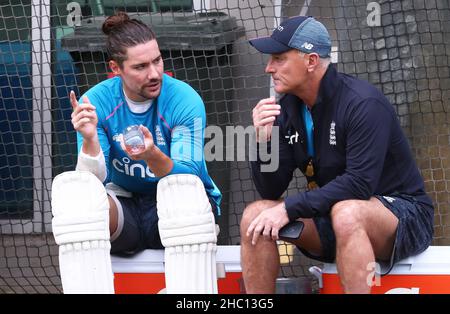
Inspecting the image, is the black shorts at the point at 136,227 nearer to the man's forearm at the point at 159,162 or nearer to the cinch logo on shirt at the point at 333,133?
the man's forearm at the point at 159,162

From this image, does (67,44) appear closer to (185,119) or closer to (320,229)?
(185,119)

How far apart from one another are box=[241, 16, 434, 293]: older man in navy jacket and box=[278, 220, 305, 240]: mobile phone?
33 mm

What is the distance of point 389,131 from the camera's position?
3516mm

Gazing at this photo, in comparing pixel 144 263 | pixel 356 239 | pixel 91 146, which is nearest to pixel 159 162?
pixel 91 146

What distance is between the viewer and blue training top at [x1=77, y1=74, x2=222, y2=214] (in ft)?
12.3

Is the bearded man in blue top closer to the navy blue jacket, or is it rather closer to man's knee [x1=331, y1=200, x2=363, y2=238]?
the navy blue jacket

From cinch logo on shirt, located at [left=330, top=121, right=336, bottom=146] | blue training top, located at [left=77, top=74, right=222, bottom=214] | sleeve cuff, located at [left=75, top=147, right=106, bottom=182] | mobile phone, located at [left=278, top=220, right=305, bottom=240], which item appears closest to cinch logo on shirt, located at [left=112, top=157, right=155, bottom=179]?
blue training top, located at [left=77, top=74, right=222, bottom=214]

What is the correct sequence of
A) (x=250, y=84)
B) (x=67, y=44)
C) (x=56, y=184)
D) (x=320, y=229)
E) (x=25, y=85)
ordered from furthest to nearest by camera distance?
(x=25, y=85)
(x=250, y=84)
(x=67, y=44)
(x=320, y=229)
(x=56, y=184)

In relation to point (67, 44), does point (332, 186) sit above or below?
below

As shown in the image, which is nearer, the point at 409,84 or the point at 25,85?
the point at 409,84

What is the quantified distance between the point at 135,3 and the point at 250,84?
83 cm

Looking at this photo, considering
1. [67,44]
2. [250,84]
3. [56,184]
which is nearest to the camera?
[56,184]

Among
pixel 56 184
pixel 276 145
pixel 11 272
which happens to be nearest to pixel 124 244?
pixel 56 184

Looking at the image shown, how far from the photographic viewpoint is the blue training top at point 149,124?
3.75 m
